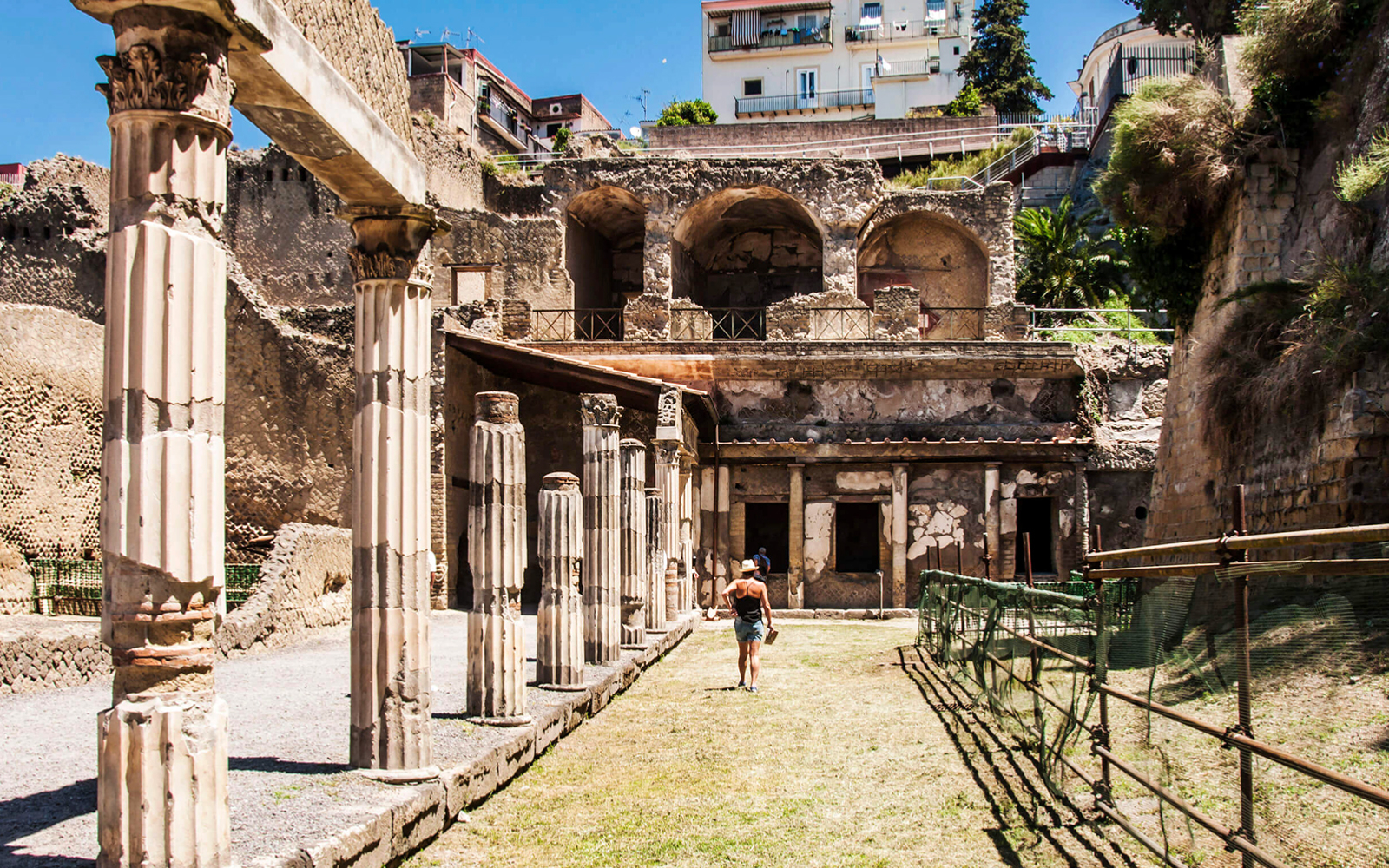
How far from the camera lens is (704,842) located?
5.97m

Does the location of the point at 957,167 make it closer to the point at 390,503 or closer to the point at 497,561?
the point at 497,561

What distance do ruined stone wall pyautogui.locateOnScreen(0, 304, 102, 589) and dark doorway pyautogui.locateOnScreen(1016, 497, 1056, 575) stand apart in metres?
15.6

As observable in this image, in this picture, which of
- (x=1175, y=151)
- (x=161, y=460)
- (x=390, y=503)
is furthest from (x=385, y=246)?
(x=1175, y=151)

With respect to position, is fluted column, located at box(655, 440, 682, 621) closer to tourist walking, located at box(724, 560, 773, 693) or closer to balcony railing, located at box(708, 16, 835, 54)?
tourist walking, located at box(724, 560, 773, 693)

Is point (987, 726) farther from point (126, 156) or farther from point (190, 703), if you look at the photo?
point (126, 156)

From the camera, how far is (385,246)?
6.67 meters

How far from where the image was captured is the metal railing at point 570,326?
2428cm

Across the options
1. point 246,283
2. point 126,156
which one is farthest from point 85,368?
point 126,156

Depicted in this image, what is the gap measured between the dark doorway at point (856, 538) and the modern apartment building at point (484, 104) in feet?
59.1

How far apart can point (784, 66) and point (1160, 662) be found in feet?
163

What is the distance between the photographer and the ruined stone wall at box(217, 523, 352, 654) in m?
13.7

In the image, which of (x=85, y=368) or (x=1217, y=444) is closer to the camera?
(x=1217, y=444)

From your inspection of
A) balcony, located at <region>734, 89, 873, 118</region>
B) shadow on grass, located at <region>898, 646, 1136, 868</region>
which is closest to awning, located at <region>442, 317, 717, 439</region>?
shadow on grass, located at <region>898, 646, 1136, 868</region>

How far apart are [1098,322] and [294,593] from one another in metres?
21.6
